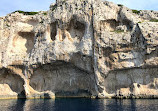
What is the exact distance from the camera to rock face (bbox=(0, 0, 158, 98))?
36.4 meters

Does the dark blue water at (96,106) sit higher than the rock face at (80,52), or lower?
lower

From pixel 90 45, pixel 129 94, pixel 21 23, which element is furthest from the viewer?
pixel 21 23

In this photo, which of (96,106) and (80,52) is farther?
(80,52)

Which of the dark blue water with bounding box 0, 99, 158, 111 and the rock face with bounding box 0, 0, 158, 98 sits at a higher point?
the rock face with bounding box 0, 0, 158, 98

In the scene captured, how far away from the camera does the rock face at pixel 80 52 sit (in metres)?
36.4

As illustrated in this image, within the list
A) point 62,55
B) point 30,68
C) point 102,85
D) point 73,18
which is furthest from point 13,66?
point 102,85

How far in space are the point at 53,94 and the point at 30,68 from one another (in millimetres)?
9238

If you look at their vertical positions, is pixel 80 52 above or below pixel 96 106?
above

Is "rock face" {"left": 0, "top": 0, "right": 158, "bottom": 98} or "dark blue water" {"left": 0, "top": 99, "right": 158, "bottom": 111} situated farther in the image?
"rock face" {"left": 0, "top": 0, "right": 158, "bottom": 98}

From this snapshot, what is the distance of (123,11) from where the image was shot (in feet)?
136

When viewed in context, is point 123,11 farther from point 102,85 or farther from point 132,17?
point 102,85

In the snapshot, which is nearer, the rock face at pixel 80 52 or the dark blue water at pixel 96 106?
the dark blue water at pixel 96 106

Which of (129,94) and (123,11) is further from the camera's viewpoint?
(123,11)

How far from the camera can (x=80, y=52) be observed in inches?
1570
